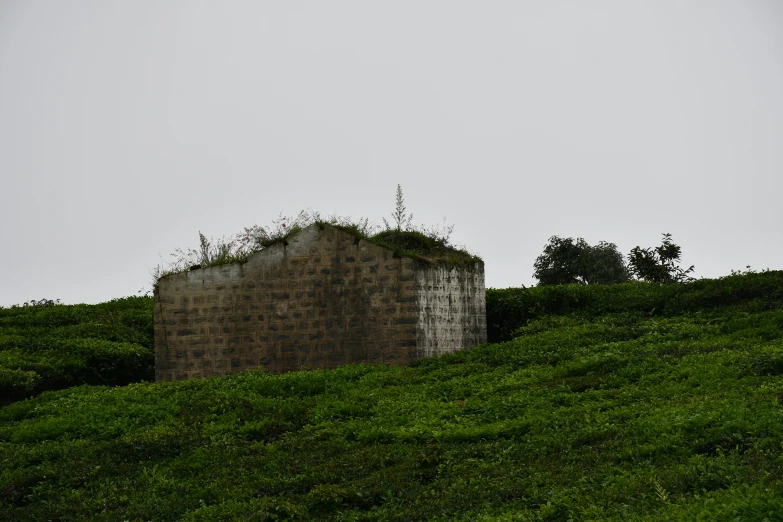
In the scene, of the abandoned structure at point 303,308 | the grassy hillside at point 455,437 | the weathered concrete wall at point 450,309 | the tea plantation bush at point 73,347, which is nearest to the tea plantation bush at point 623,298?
the grassy hillside at point 455,437

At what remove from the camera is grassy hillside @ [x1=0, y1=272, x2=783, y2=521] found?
835 centimetres

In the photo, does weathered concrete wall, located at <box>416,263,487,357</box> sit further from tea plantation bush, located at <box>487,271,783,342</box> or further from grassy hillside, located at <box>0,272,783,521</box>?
tea plantation bush, located at <box>487,271,783,342</box>

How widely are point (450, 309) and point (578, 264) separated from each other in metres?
11.6

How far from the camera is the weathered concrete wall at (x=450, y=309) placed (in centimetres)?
1617

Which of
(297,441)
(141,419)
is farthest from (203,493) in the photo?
(141,419)

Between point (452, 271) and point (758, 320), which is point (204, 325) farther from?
point (758, 320)

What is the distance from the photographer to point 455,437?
10.7 m

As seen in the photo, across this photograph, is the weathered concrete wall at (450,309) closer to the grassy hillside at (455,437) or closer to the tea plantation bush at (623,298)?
the grassy hillside at (455,437)

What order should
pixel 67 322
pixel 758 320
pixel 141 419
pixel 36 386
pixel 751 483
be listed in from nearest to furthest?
pixel 751 483, pixel 141 419, pixel 758 320, pixel 36 386, pixel 67 322

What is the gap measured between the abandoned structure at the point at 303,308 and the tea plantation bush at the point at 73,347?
6.47 feet

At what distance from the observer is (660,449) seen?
895 centimetres

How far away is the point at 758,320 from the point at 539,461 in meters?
6.77

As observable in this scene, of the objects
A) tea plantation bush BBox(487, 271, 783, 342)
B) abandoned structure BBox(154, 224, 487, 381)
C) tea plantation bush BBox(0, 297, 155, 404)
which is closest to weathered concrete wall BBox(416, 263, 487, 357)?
abandoned structure BBox(154, 224, 487, 381)

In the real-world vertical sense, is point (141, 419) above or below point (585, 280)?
below
